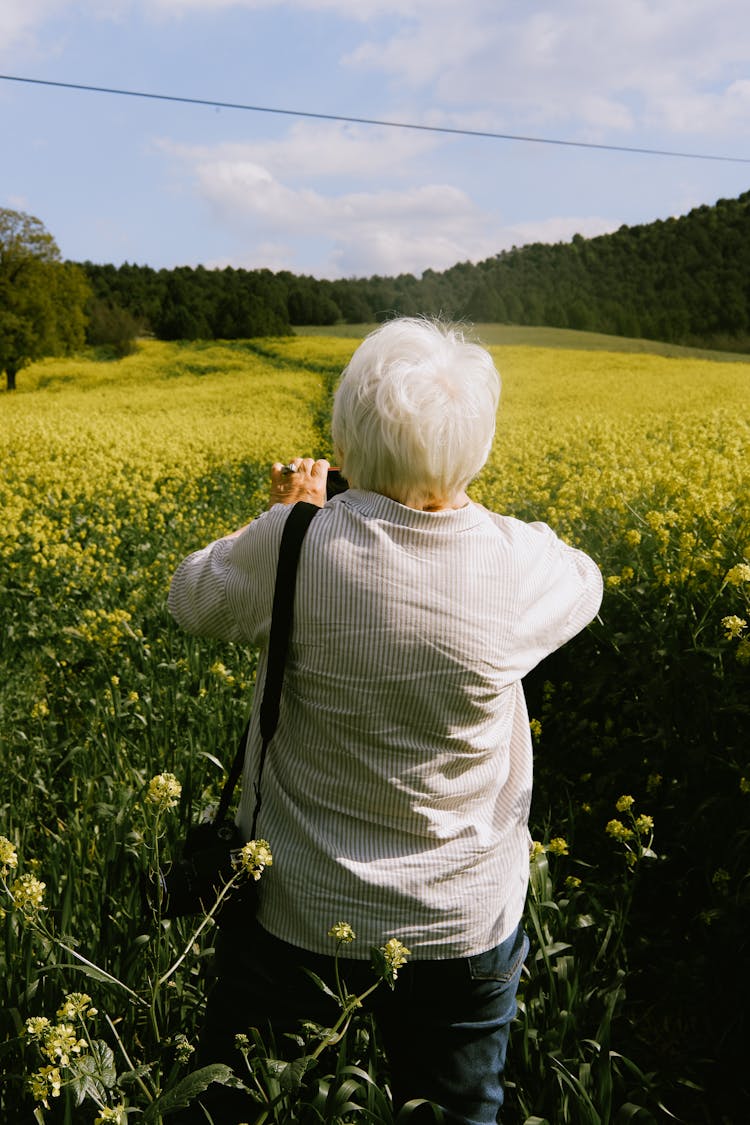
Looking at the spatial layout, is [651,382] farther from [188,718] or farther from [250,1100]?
[250,1100]

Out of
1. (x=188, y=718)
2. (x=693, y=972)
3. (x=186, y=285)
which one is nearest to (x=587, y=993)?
Result: (x=693, y=972)

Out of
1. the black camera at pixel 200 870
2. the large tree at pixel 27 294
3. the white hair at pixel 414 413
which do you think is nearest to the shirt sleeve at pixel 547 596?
the white hair at pixel 414 413

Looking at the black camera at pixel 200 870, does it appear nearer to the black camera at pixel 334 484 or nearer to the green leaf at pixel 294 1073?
the green leaf at pixel 294 1073

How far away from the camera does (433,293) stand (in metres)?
32.7

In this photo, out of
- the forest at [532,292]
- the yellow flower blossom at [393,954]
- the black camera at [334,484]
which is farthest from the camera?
the forest at [532,292]

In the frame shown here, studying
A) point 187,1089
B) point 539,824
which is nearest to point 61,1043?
point 187,1089

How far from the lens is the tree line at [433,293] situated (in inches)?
959

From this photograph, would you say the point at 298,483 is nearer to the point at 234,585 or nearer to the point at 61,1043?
the point at 234,585

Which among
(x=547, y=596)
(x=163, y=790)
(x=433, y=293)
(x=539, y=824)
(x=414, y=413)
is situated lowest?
(x=539, y=824)

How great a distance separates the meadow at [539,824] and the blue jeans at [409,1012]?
0.07m

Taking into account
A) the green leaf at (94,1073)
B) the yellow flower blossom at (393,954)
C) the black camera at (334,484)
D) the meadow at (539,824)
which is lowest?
the meadow at (539,824)

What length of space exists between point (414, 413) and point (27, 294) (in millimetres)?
37700

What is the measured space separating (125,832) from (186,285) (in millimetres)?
42919

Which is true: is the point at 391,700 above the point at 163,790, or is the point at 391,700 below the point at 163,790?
above
